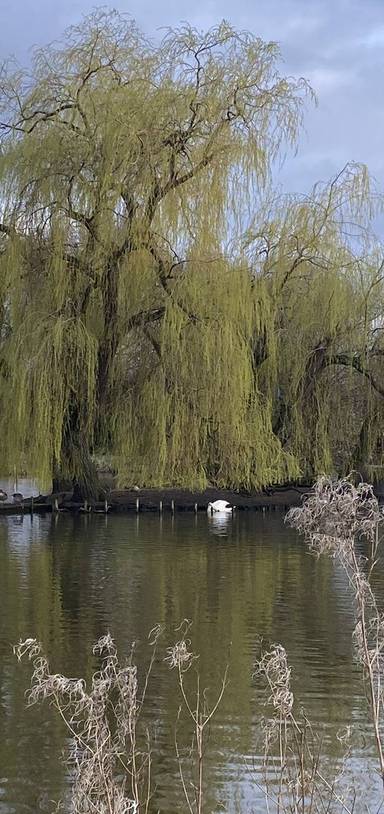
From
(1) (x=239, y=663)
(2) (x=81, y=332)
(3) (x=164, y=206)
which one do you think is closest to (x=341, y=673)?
(1) (x=239, y=663)

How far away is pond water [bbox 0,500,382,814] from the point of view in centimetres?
562

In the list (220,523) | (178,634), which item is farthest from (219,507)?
(178,634)

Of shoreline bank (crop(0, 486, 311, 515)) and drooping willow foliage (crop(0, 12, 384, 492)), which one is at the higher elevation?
drooping willow foliage (crop(0, 12, 384, 492))

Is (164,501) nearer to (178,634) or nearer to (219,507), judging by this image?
(219,507)

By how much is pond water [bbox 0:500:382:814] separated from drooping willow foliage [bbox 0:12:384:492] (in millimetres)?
1581

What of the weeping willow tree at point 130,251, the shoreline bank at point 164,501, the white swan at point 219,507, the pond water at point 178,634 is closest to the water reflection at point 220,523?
the white swan at point 219,507

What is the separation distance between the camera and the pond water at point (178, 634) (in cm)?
562

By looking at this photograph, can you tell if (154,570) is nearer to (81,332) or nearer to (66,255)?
(81,332)

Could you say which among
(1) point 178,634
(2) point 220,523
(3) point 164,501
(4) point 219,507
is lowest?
(1) point 178,634

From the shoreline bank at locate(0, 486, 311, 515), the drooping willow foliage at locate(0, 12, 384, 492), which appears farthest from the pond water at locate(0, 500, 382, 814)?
the shoreline bank at locate(0, 486, 311, 515)

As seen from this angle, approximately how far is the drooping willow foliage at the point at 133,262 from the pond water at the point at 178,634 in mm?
1581

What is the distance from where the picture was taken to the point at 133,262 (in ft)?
51.7

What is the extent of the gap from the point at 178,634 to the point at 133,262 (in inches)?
304

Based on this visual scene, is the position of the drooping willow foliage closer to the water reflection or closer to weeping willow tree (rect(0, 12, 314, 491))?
weeping willow tree (rect(0, 12, 314, 491))
